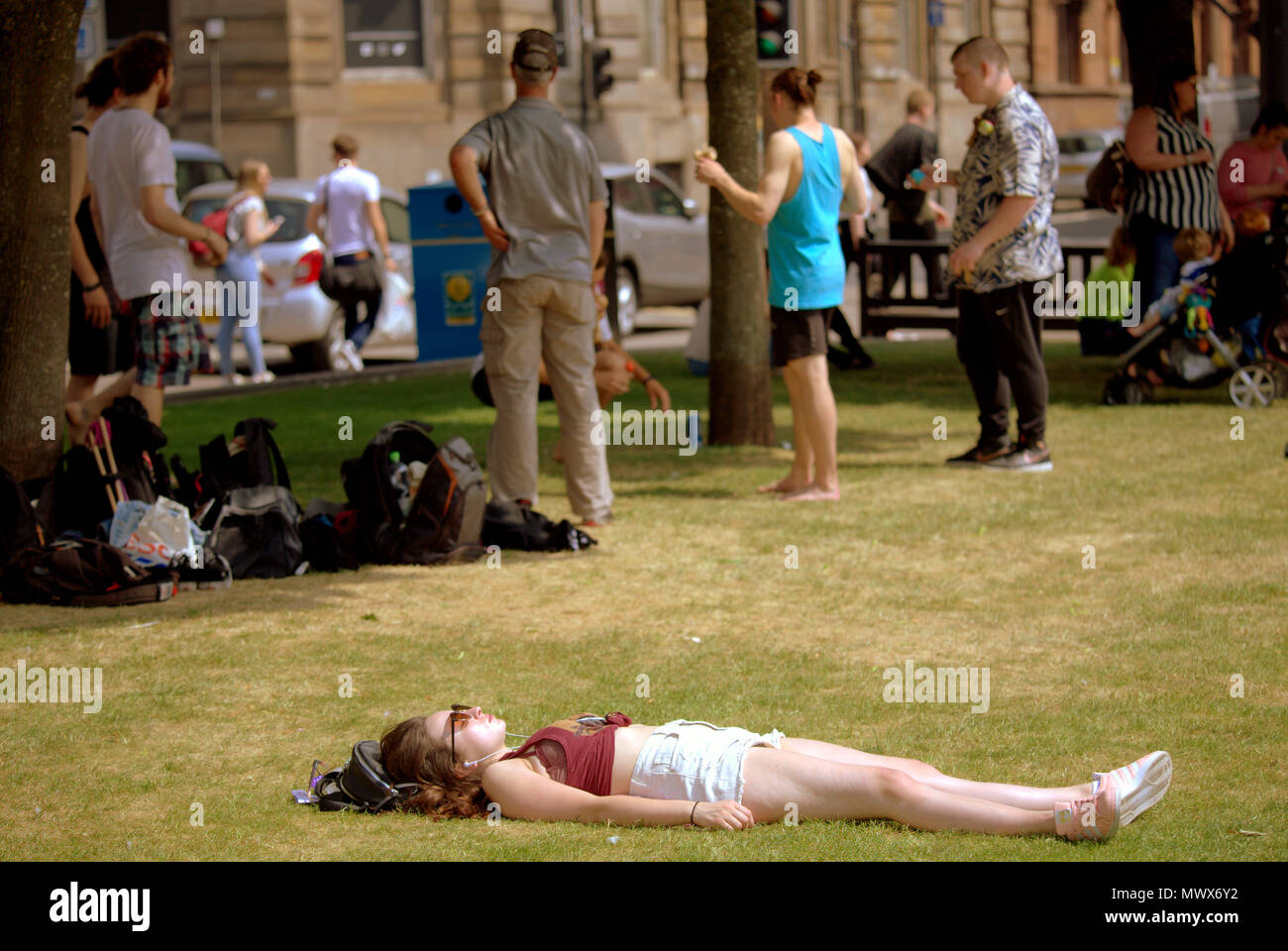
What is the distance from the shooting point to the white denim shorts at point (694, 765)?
435cm

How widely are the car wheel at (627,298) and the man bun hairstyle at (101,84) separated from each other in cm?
1154

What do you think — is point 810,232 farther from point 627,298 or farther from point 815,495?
point 627,298

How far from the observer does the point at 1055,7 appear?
5109 cm

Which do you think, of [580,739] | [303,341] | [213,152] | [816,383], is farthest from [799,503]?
[213,152]

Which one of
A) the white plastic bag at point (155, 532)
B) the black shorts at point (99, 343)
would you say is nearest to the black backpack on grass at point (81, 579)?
the white plastic bag at point (155, 532)

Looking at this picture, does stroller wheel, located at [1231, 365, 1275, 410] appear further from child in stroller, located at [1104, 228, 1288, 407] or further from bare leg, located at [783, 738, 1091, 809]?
bare leg, located at [783, 738, 1091, 809]

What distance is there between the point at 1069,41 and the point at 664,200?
117 ft

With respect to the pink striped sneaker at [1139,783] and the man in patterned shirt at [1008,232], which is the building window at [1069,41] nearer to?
the man in patterned shirt at [1008,232]

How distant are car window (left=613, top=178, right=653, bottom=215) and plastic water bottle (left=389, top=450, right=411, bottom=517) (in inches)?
511

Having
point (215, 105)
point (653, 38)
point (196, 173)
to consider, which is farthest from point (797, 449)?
point (653, 38)

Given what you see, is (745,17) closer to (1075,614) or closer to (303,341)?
(1075,614)

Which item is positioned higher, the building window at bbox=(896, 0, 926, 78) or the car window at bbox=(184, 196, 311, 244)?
the building window at bbox=(896, 0, 926, 78)

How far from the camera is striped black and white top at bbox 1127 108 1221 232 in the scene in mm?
12008

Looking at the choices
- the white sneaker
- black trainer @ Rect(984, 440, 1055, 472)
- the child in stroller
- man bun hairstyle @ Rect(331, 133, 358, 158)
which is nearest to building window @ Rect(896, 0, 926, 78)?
man bun hairstyle @ Rect(331, 133, 358, 158)
